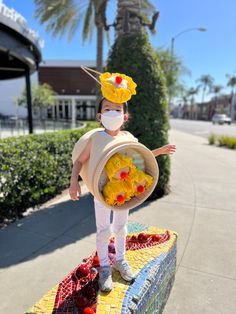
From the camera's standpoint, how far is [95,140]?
1.81 metres

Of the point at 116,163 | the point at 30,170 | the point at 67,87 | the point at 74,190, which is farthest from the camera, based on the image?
the point at 67,87

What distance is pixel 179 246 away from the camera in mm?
3289

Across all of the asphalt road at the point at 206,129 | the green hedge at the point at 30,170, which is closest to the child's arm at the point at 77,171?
the green hedge at the point at 30,170

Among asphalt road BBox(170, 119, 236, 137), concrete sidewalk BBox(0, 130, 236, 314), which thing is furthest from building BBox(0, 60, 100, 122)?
concrete sidewalk BBox(0, 130, 236, 314)

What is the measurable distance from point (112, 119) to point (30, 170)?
2812 mm

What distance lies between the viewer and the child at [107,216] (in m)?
1.83

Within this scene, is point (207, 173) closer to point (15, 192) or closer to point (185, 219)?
point (185, 219)

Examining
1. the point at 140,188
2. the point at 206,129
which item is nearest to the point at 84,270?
the point at 140,188

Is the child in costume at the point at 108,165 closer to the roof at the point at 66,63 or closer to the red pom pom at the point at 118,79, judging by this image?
the red pom pom at the point at 118,79

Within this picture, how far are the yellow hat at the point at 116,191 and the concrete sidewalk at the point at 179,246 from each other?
1.23 m

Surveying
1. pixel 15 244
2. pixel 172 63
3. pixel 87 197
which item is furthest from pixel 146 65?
pixel 172 63

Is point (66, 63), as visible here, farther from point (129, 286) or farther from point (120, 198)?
point (129, 286)

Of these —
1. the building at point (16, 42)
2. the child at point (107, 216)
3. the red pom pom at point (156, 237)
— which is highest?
the building at point (16, 42)

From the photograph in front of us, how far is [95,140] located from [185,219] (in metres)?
2.84
